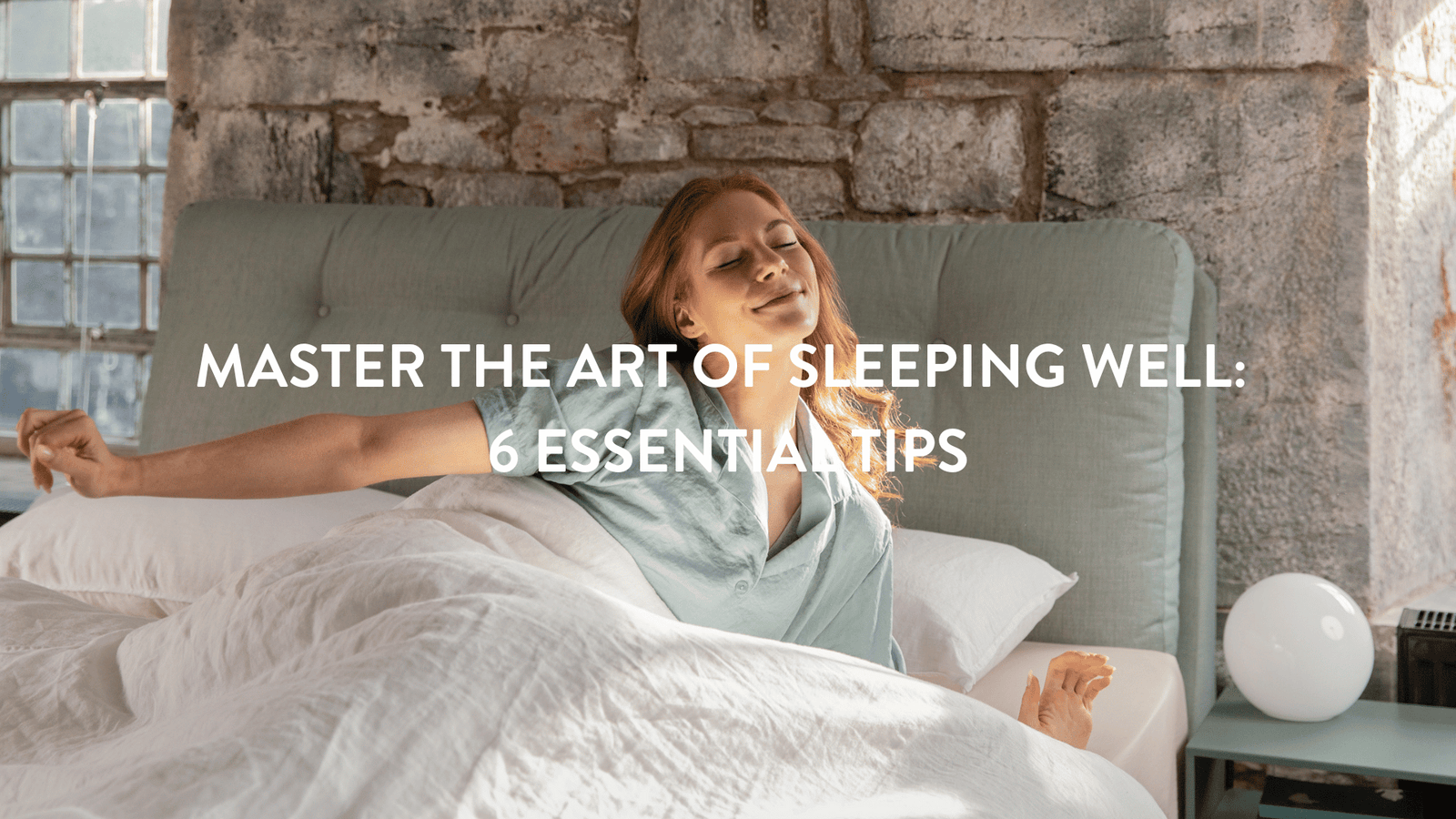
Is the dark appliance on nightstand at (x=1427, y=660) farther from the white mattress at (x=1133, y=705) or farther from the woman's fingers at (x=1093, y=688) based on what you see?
the woman's fingers at (x=1093, y=688)

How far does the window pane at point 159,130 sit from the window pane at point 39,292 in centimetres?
40

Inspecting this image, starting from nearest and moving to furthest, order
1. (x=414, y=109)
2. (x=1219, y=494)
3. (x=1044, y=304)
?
(x=1044, y=304) < (x=1219, y=494) < (x=414, y=109)

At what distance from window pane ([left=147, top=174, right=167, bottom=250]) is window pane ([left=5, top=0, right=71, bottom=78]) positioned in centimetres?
39

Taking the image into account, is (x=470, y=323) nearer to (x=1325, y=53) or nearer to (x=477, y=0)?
(x=477, y=0)

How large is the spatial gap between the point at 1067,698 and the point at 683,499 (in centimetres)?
56

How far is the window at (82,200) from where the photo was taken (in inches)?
117

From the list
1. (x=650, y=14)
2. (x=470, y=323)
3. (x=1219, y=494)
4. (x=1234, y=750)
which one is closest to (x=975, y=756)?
(x=1234, y=750)

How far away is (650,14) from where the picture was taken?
2.38 meters

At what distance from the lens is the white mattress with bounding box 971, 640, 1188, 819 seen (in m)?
1.51

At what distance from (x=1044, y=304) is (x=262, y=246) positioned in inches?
60.3

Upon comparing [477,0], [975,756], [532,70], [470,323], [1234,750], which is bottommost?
[1234,750]

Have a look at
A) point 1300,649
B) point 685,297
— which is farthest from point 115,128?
point 1300,649

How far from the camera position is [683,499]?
53.4 inches

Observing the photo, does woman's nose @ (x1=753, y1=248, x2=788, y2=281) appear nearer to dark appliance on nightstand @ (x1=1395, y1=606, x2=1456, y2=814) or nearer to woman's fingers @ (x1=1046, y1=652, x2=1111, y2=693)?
woman's fingers @ (x1=1046, y1=652, x2=1111, y2=693)
